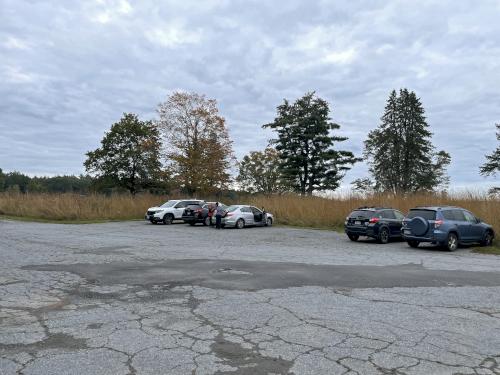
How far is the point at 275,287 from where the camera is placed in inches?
359

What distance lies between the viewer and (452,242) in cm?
1858

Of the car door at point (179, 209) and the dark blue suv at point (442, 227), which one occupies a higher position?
the car door at point (179, 209)

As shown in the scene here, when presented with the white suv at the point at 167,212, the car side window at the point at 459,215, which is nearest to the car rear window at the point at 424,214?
the car side window at the point at 459,215

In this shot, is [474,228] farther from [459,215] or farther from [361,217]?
[361,217]

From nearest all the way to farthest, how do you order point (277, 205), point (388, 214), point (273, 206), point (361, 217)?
point (361, 217)
point (388, 214)
point (277, 205)
point (273, 206)

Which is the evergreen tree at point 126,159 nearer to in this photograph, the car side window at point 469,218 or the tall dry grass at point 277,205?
the tall dry grass at point 277,205

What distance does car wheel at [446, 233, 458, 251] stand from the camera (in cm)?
1832

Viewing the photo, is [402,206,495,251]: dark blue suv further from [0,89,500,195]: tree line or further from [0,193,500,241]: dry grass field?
[0,89,500,195]: tree line

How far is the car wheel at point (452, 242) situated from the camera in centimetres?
1832

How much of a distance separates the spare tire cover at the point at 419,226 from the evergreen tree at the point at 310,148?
1524 inches

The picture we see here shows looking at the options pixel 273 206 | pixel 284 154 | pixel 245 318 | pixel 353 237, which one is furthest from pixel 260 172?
pixel 245 318

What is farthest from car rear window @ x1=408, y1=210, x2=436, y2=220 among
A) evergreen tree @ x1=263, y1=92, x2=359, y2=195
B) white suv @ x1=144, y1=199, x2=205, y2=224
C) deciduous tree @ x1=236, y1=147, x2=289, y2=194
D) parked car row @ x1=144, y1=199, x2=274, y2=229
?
deciduous tree @ x1=236, y1=147, x2=289, y2=194

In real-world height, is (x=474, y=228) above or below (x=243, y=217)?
below

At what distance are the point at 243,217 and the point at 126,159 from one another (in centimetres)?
3807
